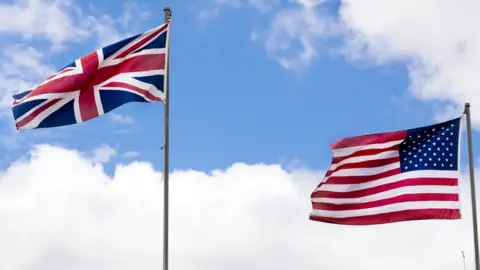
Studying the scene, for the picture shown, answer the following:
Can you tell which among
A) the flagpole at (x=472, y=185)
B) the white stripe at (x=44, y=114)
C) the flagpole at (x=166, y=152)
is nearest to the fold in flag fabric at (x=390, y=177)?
the flagpole at (x=472, y=185)

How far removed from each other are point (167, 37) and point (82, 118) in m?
3.08

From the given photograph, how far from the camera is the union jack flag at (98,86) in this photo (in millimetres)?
22672

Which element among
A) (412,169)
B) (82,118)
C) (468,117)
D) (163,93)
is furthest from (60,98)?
(468,117)

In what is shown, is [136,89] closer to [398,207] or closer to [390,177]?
[390,177]

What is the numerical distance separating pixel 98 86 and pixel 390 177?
28.6 feet

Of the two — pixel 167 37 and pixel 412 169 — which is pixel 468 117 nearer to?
pixel 412 169

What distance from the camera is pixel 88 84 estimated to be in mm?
22953

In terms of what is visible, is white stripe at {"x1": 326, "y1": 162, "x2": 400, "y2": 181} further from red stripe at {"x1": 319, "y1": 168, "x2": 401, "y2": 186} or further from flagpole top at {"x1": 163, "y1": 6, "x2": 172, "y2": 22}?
flagpole top at {"x1": 163, "y1": 6, "x2": 172, "y2": 22}

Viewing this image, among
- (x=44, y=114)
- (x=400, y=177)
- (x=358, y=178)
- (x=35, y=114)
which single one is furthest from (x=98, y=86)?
(x=400, y=177)

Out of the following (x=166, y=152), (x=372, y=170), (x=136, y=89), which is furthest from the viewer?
(x=372, y=170)

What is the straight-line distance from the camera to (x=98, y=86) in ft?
75.2

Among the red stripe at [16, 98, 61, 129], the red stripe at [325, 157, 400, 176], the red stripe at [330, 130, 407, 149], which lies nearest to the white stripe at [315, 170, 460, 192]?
the red stripe at [325, 157, 400, 176]

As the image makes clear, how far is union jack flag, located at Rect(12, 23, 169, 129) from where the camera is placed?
22672 mm

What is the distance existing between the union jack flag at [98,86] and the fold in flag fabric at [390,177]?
20.5 ft
